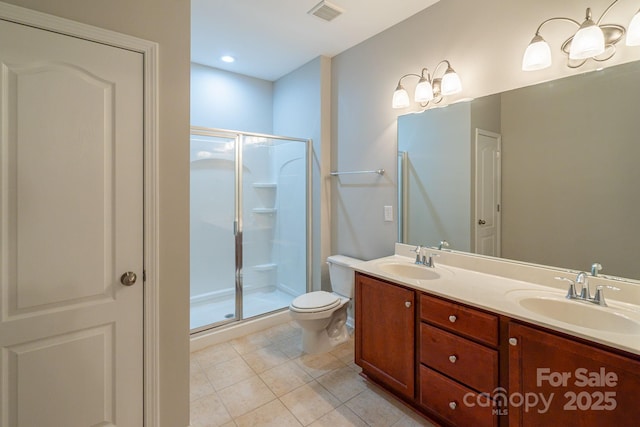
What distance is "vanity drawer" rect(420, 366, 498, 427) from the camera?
1.37 m

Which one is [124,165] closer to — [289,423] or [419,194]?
[289,423]

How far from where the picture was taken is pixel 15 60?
116 cm

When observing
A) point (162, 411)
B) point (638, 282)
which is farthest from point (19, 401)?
point (638, 282)

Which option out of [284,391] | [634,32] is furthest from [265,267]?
[634,32]

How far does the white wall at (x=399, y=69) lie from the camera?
1.62 m

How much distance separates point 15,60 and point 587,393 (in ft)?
8.50

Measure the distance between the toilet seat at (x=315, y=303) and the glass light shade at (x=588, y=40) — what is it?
2167mm

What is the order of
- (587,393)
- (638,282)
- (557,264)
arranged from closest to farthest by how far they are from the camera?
(587,393), (638,282), (557,264)

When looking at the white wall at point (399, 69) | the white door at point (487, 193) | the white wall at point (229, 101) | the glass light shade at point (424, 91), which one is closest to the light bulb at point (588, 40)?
the white wall at point (399, 69)

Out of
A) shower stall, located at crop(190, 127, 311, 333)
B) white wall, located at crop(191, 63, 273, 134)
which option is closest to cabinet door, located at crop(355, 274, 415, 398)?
shower stall, located at crop(190, 127, 311, 333)

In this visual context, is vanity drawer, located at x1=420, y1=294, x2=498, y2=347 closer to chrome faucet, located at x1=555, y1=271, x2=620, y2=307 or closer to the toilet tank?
chrome faucet, located at x1=555, y1=271, x2=620, y2=307

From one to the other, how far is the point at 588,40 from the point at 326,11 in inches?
65.4

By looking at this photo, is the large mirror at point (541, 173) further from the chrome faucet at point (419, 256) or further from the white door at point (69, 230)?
the white door at point (69, 230)

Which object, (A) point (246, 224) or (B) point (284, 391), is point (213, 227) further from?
(B) point (284, 391)
